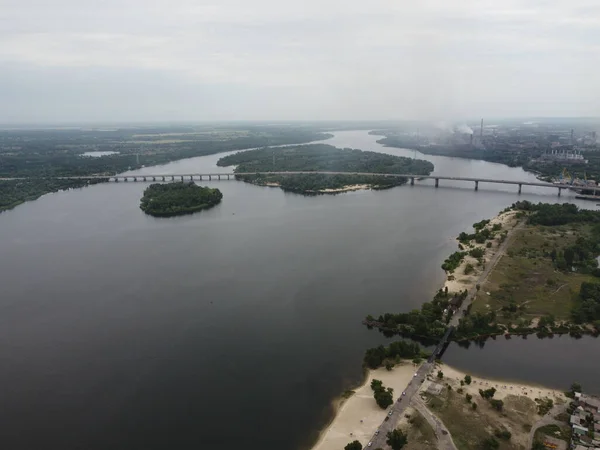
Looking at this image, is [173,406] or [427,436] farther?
[173,406]

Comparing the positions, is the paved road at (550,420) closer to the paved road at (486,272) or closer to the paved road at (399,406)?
the paved road at (399,406)

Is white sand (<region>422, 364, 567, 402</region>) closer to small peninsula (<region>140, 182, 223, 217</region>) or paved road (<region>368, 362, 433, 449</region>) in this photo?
paved road (<region>368, 362, 433, 449</region>)

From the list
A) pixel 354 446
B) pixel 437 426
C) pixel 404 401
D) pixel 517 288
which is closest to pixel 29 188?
pixel 404 401

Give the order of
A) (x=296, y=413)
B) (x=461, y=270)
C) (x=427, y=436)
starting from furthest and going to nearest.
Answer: (x=461, y=270)
(x=296, y=413)
(x=427, y=436)

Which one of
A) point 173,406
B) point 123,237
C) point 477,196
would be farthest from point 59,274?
point 477,196

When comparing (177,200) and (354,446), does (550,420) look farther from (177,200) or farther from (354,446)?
(177,200)

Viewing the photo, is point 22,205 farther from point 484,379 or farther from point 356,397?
point 484,379
